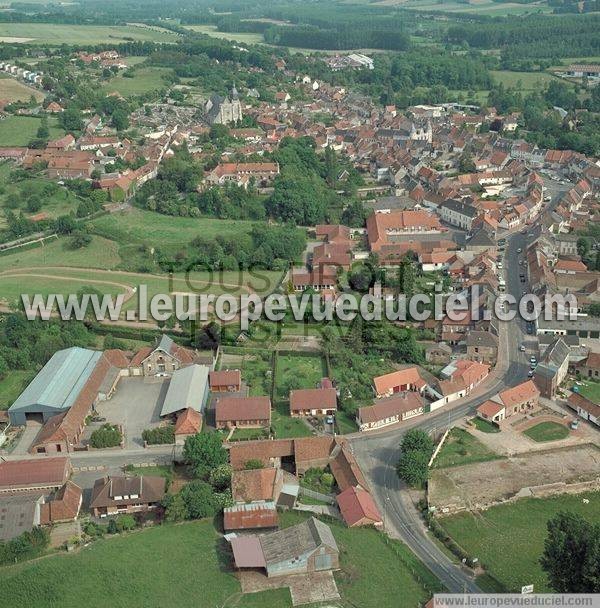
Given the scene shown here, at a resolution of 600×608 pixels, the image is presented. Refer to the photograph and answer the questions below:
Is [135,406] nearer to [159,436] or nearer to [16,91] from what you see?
[159,436]

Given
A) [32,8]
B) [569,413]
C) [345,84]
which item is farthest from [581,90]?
[32,8]

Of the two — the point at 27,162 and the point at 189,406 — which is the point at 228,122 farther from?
the point at 189,406

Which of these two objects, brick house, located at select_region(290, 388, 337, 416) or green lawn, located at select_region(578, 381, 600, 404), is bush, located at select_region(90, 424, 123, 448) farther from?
green lawn, located at select_region(578, 381, 600, 404)

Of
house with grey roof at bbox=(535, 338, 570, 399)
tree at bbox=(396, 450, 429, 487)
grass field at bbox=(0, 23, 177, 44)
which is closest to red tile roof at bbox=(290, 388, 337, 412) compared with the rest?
tree at bbox=(396, 450, 429, 487)

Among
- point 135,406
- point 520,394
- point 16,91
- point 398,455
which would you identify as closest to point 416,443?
point 398,455

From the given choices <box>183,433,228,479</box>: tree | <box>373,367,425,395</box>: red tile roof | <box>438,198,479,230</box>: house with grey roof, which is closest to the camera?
<box>183,433,228,479</box>: tree

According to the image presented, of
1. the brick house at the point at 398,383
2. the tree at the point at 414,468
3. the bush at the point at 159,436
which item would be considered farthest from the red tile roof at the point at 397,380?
the bush at the point at 159,436
